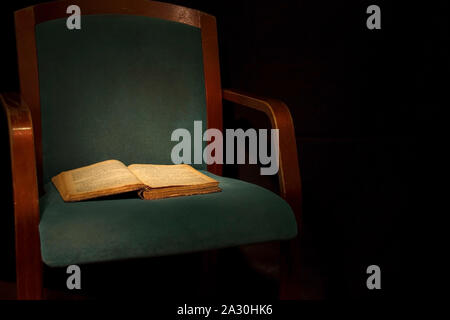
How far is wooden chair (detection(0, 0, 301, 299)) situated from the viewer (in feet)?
2.68

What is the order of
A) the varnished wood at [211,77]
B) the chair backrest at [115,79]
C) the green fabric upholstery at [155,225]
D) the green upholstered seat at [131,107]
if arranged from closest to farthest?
the green fabric upholstery at [155,225]
the green upholstered seat at [131,107]
the chair backrest at [115,79]
the varnished wood at [211,77]

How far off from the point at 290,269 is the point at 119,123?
0.66m

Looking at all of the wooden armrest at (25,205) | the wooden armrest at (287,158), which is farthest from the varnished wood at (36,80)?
the wooden armrest at (287,158)

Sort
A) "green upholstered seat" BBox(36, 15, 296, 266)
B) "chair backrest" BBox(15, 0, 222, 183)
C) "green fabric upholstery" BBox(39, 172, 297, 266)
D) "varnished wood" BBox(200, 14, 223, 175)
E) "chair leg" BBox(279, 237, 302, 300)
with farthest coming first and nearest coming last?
"varnished wood" BBox(200, 14, 223, 175) → "chair backrest" BBox(15, 0, 222, 183) → "chair leg" BBox(279, 237, 302, 300) → "green upholstered seat" BBox(36, 15, 296, 266) → "green fabric upholstery" BBox(39, 172, 297, 266)

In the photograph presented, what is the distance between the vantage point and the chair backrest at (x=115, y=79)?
121 cm

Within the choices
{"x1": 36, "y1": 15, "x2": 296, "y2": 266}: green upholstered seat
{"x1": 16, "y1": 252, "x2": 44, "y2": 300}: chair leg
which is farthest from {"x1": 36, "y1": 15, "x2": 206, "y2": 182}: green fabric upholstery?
{"x1": 16, "y1": 252, "x2": 44, "y2": 300}: chair leg

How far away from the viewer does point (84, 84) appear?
1.26 m

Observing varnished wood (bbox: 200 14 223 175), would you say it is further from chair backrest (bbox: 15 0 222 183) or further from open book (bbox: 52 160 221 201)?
open book (bbox: 52 160 221 201)

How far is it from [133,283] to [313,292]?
2.15 feet

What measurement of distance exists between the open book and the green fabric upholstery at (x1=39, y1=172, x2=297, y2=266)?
0.02 metres

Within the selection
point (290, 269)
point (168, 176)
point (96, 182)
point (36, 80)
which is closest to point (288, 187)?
point (290, 269)

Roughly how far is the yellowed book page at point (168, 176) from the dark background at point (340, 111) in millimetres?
539

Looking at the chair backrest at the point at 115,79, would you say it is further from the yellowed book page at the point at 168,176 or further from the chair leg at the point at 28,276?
the chair leg at the point at 28,276

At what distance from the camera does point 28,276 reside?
830 mm
